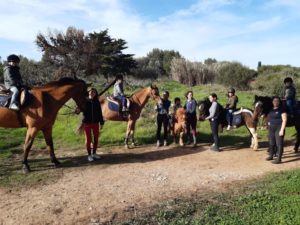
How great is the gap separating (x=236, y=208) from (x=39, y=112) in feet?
16.2

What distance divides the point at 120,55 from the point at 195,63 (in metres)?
7.93

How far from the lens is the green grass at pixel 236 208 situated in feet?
20.0

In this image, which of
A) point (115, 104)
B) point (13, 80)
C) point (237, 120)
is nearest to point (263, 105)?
point (237, 120)

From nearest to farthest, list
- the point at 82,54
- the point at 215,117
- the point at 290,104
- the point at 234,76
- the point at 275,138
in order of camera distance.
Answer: the point at 275,138 → the point at 290,104 → the point at 215,117 → the point at 234,76 → the point at 82,54

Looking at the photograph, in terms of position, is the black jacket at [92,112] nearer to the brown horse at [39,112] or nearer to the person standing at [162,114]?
the brown horse at [39,112]

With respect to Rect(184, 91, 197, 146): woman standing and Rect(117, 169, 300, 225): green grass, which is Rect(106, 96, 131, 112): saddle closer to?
Rect(184, 91, 197, 146): woman standing

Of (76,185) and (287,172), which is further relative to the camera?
(287,172)

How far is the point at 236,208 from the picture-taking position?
21.6 feet

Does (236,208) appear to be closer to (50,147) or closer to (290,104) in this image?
(50,147)

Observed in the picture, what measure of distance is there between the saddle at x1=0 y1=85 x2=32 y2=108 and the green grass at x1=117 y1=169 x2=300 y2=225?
4069 mm

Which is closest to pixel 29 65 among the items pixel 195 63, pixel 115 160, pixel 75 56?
pixel 75 56

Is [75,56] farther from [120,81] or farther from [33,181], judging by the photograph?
[33,181]

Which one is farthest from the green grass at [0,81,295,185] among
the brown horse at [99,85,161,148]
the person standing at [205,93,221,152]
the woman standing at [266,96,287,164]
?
the woman standing at [266,96,287,164]

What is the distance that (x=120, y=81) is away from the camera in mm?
11828
